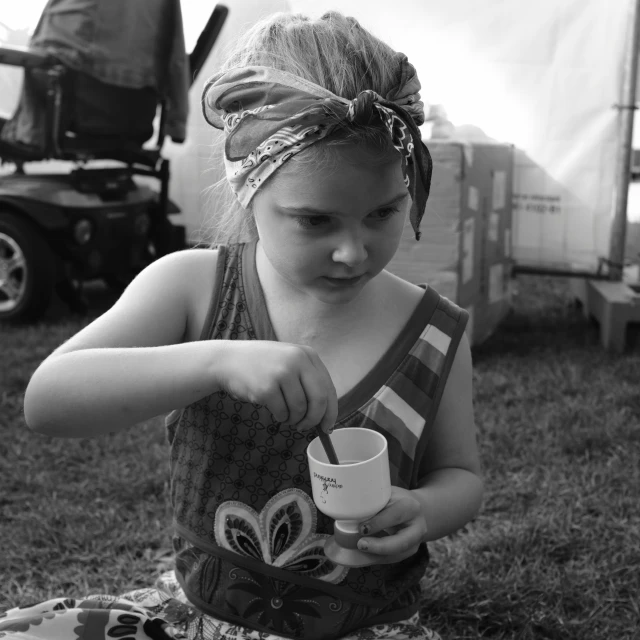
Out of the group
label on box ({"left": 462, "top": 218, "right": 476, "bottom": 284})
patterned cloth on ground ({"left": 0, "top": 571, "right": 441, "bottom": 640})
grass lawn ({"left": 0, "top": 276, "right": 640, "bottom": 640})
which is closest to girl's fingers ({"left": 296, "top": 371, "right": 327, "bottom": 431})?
patterned cloth on ground ({"left": 0, "top": 571, "right": 441, "bottom": 640})

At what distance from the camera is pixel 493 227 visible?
3961 mm

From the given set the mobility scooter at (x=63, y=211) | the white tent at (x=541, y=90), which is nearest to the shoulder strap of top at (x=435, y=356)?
the white tent at (x=541, y=90)

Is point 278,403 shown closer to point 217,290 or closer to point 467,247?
point 217,290

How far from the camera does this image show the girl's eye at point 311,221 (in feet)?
3.88

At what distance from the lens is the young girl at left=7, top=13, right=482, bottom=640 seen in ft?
3.77

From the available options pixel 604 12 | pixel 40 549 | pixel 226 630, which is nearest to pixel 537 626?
pixel 226 630

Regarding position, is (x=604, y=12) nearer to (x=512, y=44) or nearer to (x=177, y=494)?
(x=512, y=44)

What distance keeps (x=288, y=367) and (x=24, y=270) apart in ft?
11.4

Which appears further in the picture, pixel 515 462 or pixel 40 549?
pixel 515 462

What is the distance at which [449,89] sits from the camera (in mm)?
4508

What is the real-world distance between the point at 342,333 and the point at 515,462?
129 cm

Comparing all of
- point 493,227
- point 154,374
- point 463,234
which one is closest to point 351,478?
point 154,374

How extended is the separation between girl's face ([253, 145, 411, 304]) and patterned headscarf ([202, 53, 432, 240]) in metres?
0.03

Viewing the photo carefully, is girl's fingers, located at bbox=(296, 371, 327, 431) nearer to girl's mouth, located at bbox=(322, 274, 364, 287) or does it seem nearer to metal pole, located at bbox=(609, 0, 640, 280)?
girl's mouth, located at bbox=(322, 274, 364, 287)
